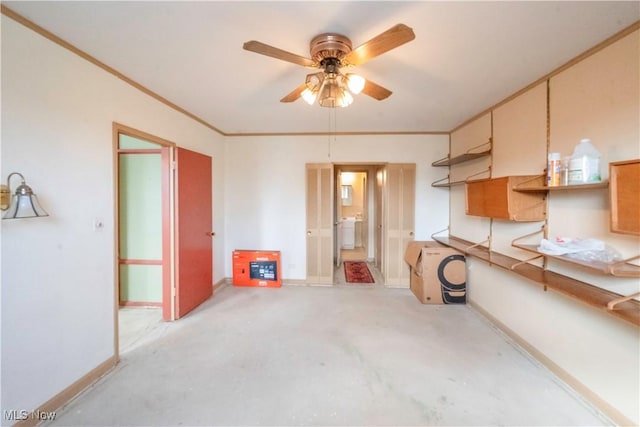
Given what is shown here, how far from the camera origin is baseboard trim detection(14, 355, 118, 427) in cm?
166

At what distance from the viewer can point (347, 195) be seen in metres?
8.05

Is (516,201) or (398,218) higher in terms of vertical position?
(516,201)

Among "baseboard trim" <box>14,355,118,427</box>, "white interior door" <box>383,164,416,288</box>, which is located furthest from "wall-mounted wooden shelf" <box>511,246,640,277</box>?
"baseboard trim" <box>14,355,118,427</box>

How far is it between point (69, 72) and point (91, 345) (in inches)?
79.9

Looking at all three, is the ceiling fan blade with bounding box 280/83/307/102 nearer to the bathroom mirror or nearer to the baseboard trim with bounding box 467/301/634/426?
the baseboard trim with bounding box 467/301/634/426

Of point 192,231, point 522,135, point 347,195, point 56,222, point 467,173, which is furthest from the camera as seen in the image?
point 347,195

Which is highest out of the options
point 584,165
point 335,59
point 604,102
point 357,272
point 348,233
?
point 335,59

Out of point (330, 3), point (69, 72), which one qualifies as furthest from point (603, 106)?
point (69, 72)

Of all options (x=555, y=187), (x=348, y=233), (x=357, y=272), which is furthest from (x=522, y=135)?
(x=348, y=233)

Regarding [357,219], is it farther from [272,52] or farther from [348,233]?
[272,52]

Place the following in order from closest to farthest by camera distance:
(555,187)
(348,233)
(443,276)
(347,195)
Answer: (555,187)
(443,276)
(348,233)
(347,195)

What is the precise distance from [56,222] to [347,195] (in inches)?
267

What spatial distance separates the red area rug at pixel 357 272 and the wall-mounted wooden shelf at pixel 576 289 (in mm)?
2004

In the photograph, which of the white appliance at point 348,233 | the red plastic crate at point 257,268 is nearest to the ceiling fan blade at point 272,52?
the red plastic crate at point 257,268
